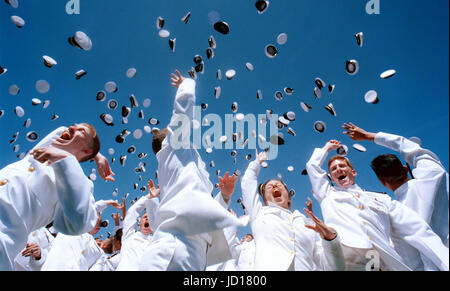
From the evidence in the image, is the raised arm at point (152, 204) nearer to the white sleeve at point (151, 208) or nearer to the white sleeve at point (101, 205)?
the white sleeve at point (151, 208)

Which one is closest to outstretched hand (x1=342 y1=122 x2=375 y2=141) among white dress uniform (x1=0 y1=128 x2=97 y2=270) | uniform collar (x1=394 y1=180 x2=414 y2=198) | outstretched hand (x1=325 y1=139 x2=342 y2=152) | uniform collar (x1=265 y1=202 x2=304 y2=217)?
outstretched hand (x1=325 y1=139 x2=342 y2=152)

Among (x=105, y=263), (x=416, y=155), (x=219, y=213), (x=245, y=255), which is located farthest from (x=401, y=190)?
(x=105, y=263)

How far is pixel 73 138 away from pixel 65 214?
91cm

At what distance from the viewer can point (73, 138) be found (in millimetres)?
2562

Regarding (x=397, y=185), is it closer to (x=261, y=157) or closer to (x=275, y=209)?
(x=275, y=209)

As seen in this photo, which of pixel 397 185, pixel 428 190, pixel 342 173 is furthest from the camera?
pixel 342 173

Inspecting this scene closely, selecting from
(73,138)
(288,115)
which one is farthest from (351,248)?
(288,115)

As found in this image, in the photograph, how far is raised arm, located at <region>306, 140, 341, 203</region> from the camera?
3963mm

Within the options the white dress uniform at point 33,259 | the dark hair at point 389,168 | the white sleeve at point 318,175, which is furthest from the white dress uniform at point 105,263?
the dark hair at point 389,168

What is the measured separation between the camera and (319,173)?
4137mm

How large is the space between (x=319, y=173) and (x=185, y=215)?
277 cm

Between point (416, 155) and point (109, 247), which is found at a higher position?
point (416, 155)
